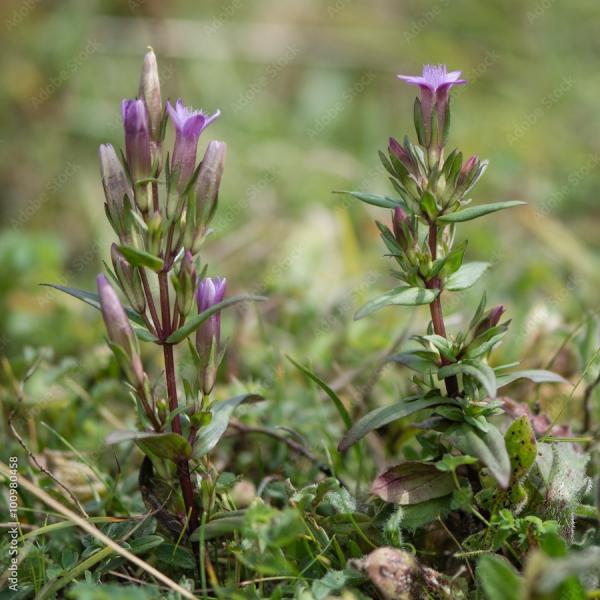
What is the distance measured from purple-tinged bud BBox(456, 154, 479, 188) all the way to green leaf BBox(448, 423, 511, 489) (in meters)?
0.53

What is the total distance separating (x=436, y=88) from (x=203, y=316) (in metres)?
0.71

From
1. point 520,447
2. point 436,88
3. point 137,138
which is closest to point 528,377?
point 520,447

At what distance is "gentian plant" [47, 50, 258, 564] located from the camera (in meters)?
1.67

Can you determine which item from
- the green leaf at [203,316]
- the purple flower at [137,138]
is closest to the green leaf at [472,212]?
the green leaf at [203,316]

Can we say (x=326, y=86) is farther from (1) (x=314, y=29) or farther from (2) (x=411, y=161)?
(2) (x=411, y=161)

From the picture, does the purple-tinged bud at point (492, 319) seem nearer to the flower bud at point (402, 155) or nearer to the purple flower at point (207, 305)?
the flower bud at point (402, 155)

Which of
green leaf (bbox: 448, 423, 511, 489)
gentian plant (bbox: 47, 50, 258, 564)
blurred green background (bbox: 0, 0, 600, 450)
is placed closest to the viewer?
green leaf (bbox: 448, 423, 511, 489)

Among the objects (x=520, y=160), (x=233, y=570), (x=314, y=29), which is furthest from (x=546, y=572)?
(x=314, y=29)

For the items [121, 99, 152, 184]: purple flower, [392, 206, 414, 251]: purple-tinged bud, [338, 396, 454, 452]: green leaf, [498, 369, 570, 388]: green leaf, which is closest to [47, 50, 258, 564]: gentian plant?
[121, 99, 152, 184]: purple flower

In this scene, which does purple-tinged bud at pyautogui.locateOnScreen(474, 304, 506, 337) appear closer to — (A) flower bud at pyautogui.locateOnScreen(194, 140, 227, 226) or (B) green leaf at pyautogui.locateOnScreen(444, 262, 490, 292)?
(B) green leaf at pyautogui.locateOnScreen(444, 262, 490, 292)

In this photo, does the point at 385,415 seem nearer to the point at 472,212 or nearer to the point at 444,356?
the point at 444,356

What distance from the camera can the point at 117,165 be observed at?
1719 millimetres

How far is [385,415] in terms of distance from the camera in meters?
1.72

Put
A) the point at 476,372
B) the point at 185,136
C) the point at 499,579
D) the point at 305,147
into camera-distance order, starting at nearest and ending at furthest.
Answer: the point at 499,579, the point at 476,372, the point at 185,136, the point at 305,147
